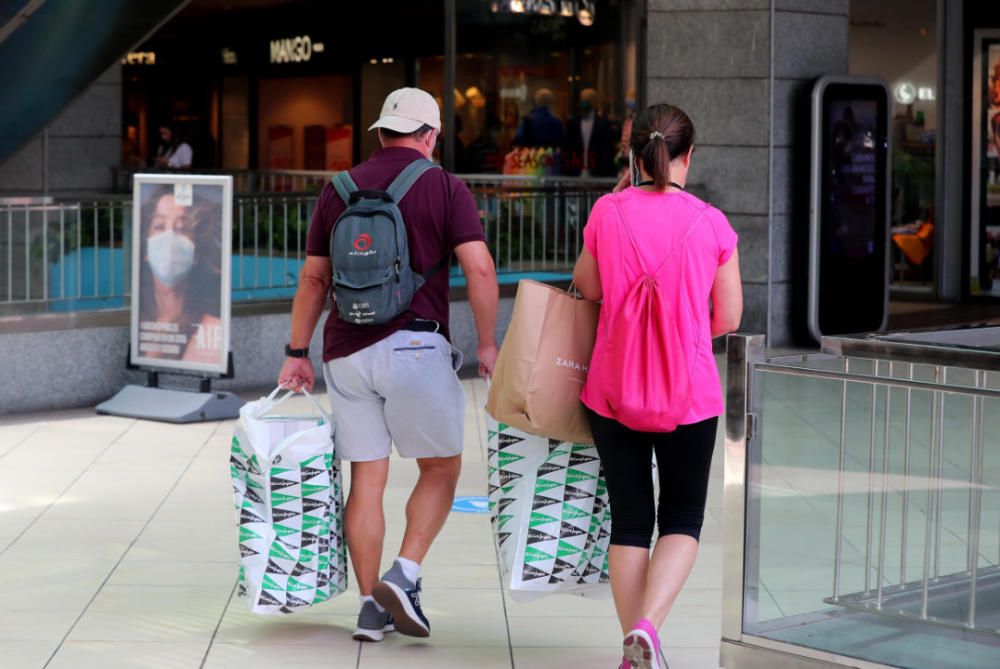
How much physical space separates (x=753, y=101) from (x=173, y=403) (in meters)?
5.36

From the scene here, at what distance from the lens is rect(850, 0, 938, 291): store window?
54.7 feet

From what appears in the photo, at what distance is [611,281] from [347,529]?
128 centimetres

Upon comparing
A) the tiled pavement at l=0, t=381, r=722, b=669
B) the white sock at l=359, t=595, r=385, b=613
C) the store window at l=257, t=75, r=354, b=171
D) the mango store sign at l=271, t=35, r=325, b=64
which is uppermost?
the mango store sign at l=271, t=35, r=325, b=64

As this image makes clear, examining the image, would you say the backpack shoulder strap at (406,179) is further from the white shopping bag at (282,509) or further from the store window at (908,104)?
the store window at (908,104)

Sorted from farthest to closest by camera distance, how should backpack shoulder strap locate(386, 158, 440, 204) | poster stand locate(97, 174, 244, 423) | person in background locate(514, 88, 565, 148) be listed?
person in background locate(514, 88, 565, 148) → poster stand locate(97, 174, 244, 423) → backpack shoulder strap locate(386, 158, 440, 204)

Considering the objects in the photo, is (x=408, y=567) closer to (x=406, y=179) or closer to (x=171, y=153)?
(x=406, y=179)

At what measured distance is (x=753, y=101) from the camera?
494 inches

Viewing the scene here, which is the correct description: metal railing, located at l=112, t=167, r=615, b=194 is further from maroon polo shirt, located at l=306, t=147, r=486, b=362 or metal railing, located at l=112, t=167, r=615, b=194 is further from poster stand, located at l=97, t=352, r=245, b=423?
maroon polo shirt, located at l=306, t=147, r=486, b=362

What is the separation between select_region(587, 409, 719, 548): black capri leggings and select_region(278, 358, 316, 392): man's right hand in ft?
3.65

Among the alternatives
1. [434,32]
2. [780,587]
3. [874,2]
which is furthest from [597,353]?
[434,32]

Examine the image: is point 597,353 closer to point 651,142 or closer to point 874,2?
point 651,142

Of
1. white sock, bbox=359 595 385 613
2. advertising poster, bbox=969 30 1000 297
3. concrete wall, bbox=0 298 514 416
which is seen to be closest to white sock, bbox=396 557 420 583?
white sock, bbox=359 595 385 613

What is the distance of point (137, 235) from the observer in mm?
9773

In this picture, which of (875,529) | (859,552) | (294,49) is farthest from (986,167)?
(294,49)
